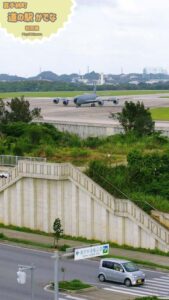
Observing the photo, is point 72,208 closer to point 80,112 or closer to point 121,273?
Answer: point 121,273

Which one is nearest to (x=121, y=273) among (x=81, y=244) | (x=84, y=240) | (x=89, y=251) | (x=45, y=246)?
(x=45, y=246)

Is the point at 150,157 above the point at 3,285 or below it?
above

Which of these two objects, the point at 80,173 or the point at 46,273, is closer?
the point at 46,273

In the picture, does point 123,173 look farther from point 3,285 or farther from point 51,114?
point 51,114

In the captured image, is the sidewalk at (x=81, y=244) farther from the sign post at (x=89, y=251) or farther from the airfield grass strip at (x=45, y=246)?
the sign post at (x=89, y=251)

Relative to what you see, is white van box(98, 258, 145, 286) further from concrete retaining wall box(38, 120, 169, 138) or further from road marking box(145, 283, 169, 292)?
concrete retaining wall box(38, 120, 169, 138)

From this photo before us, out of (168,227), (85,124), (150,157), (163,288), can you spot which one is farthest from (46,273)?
(85,124)

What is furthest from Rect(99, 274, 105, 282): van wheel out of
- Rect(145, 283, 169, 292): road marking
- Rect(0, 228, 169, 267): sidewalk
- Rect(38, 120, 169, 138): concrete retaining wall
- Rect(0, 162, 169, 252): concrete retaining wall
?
Rect(38, 120, 169, 138): concrete retaining wall
